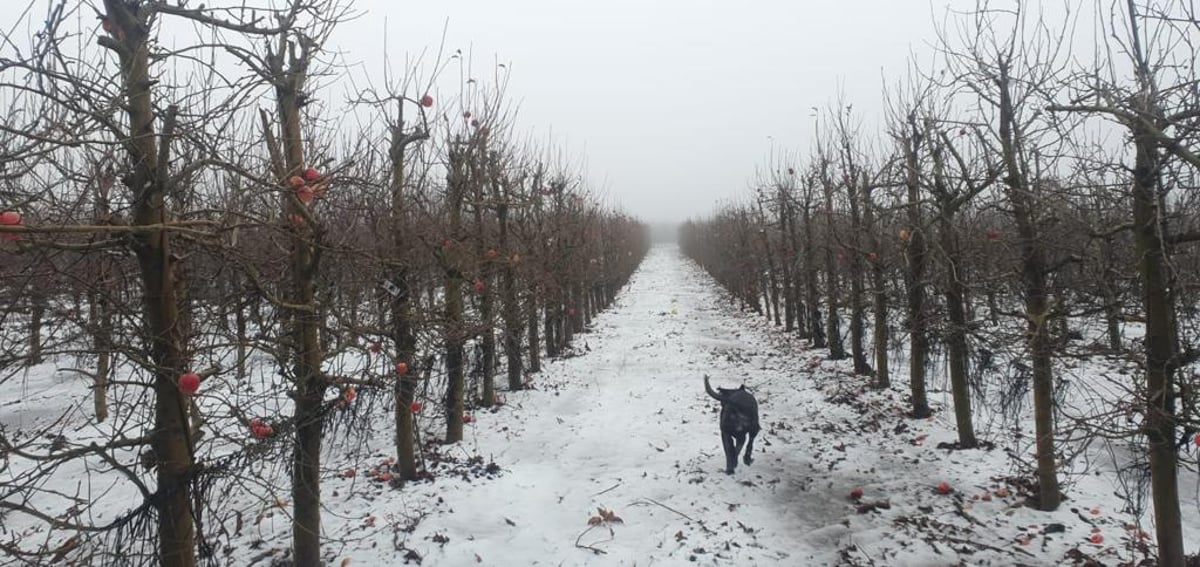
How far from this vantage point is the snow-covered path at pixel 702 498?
21.9ft

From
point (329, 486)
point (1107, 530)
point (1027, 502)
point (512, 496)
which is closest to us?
point (1107, 530)

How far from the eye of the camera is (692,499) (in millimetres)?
8070

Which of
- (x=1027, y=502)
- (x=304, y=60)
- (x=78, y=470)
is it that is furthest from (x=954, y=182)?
(x=78, y=470)

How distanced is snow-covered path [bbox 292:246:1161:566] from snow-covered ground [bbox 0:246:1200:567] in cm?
3

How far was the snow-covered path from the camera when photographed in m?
6.68

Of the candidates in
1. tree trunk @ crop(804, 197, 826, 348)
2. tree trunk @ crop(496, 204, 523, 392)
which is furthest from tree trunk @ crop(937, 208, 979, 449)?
tree trunk @ crop(496, 204, 523, 392)

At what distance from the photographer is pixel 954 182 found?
31.3 ft

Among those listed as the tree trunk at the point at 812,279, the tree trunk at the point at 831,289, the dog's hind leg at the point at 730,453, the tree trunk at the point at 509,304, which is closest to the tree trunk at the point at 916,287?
the dog's hind leg at the point at 730,453

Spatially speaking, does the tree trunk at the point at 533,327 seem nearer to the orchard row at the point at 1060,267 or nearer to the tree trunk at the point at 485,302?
the tree trunk at the point at 485,302

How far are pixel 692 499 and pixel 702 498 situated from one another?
146mm

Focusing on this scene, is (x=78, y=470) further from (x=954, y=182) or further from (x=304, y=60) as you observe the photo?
(x=954, y=182)

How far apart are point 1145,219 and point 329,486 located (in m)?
10.1

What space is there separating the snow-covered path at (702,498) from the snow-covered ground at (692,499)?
3 centimetres

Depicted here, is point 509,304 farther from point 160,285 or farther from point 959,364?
point 160,285
